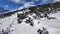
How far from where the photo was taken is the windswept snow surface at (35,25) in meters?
1.63

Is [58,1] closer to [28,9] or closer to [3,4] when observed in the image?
[28,9]

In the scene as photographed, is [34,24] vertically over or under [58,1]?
under

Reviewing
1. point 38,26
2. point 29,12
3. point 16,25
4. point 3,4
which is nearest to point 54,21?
point 38,26

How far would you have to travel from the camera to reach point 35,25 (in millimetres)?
1712

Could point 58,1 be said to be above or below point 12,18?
above

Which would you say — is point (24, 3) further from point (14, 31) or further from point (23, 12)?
point (14, 31)

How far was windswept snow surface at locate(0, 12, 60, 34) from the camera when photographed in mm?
1626

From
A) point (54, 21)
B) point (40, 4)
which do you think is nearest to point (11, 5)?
point (40, 4)

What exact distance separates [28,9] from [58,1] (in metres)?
0.38

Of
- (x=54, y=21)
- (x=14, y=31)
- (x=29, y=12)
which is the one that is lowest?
(x=14, y=31)

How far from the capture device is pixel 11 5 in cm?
177

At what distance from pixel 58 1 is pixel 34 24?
40cm

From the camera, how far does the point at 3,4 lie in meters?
1.78

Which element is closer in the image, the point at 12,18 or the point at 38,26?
the point at 38,26
